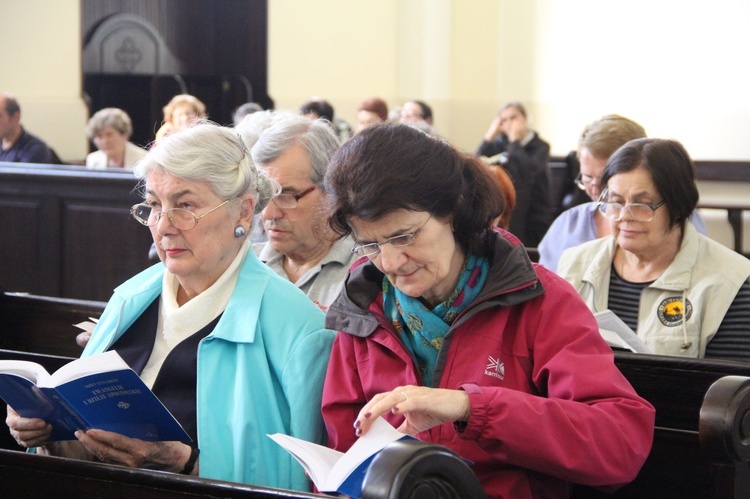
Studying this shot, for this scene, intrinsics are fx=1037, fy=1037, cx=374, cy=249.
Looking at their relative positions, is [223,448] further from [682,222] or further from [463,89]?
[463,89]

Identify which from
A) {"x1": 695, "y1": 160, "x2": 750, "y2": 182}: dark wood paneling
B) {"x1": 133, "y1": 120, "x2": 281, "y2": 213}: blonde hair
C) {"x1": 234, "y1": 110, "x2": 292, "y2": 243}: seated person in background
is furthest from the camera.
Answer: {"x1": 695, "y1": 160, "x2": 750, "y2": 182}: dark wood paneling

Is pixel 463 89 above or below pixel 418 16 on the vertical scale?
below

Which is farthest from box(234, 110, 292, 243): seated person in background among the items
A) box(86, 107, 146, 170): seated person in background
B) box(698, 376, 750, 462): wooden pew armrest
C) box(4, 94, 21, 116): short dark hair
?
box(4, 94, 21, 116): short dark hair

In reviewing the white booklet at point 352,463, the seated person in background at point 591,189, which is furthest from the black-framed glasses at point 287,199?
the seated person in background at point 591,189

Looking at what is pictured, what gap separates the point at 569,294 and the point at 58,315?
81.3 inches

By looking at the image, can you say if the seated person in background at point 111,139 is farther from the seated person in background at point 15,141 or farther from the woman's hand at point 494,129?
the woman's hand at point 494,129

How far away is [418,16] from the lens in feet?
38.2

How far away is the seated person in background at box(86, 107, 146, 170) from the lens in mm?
8336

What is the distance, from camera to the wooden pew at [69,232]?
630 cm

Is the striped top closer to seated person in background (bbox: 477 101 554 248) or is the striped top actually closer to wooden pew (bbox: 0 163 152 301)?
seated person in background (bbox: 477 101 554 248)

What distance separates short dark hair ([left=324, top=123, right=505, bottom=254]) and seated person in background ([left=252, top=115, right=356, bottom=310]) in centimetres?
87

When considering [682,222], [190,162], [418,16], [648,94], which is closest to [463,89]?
[418,16]

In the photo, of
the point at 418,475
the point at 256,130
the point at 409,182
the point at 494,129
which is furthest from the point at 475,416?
the point at 494,129

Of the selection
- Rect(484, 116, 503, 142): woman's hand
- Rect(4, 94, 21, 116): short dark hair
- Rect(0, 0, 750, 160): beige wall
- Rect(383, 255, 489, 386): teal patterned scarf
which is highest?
Rect(0, 0, 750, 160): beige wall
